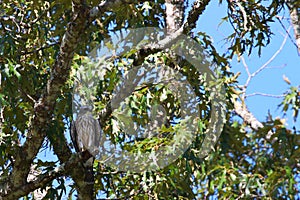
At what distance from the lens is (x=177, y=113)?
14.3 feet

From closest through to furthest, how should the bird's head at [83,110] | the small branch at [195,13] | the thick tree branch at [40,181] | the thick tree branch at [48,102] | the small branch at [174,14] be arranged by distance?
1. the thick tree branch at [48,102]
2. the small branch at [195,13]
3. the thick tree branch at [40,181]
4. the bird's head at [83,110]
5. the small branch at [174,14]

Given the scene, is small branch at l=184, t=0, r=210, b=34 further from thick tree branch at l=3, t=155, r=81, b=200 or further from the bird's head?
thick tree branch at l=3, t=155, r=81, b=200

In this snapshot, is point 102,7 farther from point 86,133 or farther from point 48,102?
point 86,133

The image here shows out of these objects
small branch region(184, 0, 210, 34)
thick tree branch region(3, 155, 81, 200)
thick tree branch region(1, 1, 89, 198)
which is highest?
small branch region(184, 0, 210, 34)

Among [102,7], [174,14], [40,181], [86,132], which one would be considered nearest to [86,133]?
[86,132]

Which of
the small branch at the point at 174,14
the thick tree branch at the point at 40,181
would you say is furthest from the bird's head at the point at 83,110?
Answer: the small branch at the point at 174,14

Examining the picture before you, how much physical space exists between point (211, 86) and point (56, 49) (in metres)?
0.94

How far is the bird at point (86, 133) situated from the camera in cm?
369

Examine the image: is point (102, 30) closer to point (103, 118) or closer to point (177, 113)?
point (177, 113)

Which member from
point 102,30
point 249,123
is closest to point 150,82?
point 102,30

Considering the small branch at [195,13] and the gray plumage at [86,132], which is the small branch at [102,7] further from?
the gray plumage at [86,132]

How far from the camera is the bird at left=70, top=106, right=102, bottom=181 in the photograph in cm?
369

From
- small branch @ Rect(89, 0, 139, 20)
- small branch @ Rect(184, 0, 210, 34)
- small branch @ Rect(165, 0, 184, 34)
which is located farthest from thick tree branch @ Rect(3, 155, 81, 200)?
small branch @ Rect(165, 0, 184, 34)

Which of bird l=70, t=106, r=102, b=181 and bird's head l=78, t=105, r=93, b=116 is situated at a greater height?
bird's head l=78, t=105, r=93, b=116
